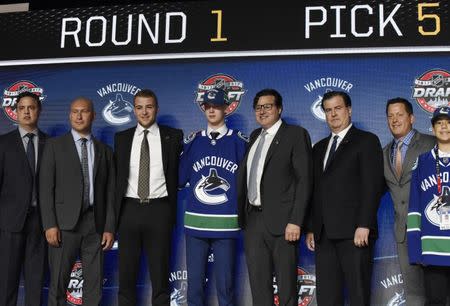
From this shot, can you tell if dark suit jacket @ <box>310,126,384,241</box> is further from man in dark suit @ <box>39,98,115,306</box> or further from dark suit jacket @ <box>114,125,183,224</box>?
man in dark suit @ <box>39,98,115,306</box>

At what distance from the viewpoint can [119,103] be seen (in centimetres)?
436

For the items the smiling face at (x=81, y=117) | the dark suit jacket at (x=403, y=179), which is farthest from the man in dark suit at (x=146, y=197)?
the dark suit jacket at (x=403, y=179)

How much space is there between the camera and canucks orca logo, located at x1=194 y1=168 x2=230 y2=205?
357cm

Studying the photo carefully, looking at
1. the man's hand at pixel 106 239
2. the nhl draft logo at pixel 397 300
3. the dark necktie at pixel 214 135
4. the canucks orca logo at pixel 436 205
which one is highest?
the dark necktie at pixel 214 135

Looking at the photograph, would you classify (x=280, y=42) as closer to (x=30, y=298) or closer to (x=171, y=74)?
(x=171, y=74)

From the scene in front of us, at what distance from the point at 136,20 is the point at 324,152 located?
1.90 meters

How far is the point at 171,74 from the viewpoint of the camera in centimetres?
432

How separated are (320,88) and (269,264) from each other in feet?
4.77

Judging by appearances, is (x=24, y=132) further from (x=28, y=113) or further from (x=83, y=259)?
(x=83, y=259)

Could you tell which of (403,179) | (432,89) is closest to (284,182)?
(403,179)

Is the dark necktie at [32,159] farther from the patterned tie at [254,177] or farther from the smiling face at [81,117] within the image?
the patterned tie at [254,177]

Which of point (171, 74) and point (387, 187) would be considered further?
point (171, 74)

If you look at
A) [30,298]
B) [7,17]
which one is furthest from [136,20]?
[30,298]

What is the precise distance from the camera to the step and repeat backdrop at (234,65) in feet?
13.2
